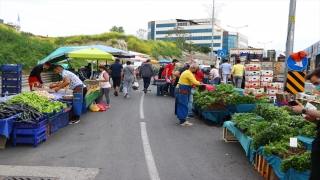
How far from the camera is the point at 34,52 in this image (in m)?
30.0

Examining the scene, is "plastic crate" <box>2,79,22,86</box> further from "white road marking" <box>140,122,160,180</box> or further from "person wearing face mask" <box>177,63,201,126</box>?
"person wearing face mask" <box>177,63,201,126</box>

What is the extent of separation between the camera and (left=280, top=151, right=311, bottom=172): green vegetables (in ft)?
15.5

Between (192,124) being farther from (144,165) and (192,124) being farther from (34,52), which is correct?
(34,52)

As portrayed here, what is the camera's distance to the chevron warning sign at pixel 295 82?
12078mm

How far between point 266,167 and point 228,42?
144193mm

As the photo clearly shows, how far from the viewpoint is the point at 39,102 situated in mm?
9391

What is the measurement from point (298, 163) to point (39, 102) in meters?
7.03

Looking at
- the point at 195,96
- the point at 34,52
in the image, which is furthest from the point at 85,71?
the point at 195,96

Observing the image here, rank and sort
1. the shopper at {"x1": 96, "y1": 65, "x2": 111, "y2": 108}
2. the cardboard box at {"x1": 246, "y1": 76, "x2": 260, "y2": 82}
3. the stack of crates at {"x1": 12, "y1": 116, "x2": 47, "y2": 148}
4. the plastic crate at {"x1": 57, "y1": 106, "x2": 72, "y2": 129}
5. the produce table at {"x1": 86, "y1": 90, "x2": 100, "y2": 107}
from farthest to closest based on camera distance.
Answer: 1. the cardboard box at {"x1": 246, "y1": 76, "x2": 260, "y2": 82}
2. the shopper at {"x1": 96, "y1": 65, "x2": 111, "y2": 108}
3. the produce table at {"x1": 86, "y1": 90, "x2": 100, "y2": 107}
4. the plastic crate at {"x1": 57, "y1": 106, "x2": 72, "y2": 129}
5. the stack of crates at {"x1": 12, "y1": 116, "x2": 47, "y2": 148}

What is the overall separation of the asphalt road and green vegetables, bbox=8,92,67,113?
2.37 ft

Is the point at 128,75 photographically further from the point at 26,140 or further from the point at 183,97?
the point at 26,140

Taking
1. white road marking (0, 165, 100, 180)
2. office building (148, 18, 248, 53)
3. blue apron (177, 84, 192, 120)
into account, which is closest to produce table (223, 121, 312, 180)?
white road marking (0, 165, 100, 180)

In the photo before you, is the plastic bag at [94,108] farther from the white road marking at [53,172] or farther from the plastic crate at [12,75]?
the white road marking at [53,172]

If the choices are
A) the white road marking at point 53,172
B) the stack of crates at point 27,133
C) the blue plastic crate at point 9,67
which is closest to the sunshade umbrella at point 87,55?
the blue plastic crate at point 9,67
